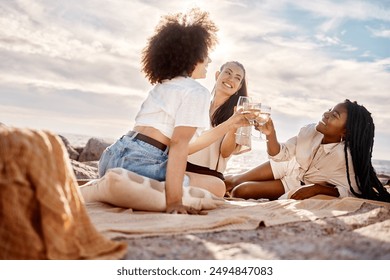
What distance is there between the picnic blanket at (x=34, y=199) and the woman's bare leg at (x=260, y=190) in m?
4.29

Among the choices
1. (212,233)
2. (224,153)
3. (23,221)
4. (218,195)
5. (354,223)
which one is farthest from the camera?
(224,153)

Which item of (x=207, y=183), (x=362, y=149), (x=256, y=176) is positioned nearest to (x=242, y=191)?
(x=256, y=176)

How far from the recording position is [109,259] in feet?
7.20

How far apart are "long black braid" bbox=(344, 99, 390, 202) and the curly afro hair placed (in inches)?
98.9

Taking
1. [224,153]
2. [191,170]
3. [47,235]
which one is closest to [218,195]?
[191,170]

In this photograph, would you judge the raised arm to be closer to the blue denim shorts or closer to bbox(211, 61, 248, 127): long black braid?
the blue denim shorts

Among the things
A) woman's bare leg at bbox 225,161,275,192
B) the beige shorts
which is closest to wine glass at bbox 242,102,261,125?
the beige shorts

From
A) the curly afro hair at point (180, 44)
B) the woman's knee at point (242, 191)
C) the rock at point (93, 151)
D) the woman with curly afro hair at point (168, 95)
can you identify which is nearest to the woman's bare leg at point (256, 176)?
the woman's knee at point (242, 191)

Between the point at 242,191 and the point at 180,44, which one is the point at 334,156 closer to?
the point at 242,191

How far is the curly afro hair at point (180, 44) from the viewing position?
397 cm

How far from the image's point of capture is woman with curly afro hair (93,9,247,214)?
3840mm

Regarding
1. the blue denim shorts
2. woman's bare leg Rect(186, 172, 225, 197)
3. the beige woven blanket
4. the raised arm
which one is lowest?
the beige woven blanket
